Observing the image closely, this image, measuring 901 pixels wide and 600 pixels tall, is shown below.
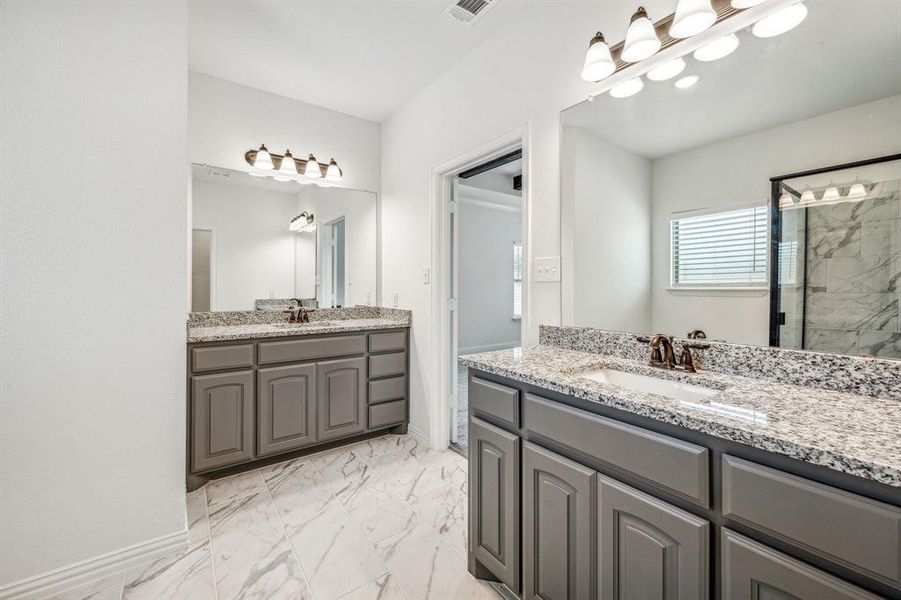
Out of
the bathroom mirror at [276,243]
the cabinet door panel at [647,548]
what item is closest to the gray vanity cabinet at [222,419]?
the bathroom mirror at [276,243]

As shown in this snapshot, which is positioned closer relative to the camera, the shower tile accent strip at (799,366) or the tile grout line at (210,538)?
the shower tile accent strip at (799,366)

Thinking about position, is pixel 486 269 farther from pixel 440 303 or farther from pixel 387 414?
pixel 387 414

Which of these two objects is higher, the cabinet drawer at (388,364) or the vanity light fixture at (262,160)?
the vanity light fixture at (262,160)

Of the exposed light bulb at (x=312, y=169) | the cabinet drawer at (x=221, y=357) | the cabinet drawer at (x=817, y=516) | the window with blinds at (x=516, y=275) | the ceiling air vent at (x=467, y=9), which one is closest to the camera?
the cabinet drawer at (x=817, y=516)

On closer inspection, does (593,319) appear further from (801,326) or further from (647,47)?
(647,47)

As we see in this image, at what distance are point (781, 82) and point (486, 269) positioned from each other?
4853mm

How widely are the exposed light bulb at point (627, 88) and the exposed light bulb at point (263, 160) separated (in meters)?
2.34

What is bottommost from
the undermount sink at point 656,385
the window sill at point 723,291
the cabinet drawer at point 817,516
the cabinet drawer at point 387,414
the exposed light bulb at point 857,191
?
the cabinet drawer at point 387,414

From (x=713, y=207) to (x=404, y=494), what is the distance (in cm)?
209

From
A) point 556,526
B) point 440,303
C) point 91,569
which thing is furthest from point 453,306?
point 91,569

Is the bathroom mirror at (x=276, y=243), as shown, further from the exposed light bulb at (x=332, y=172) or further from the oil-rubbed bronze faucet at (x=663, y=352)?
the oil-rubbed bronze faucet at (x=663, y=352)

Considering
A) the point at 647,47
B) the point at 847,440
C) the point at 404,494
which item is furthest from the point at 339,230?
the point at 847,440

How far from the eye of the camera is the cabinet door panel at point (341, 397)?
271cm

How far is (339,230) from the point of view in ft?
11.0
